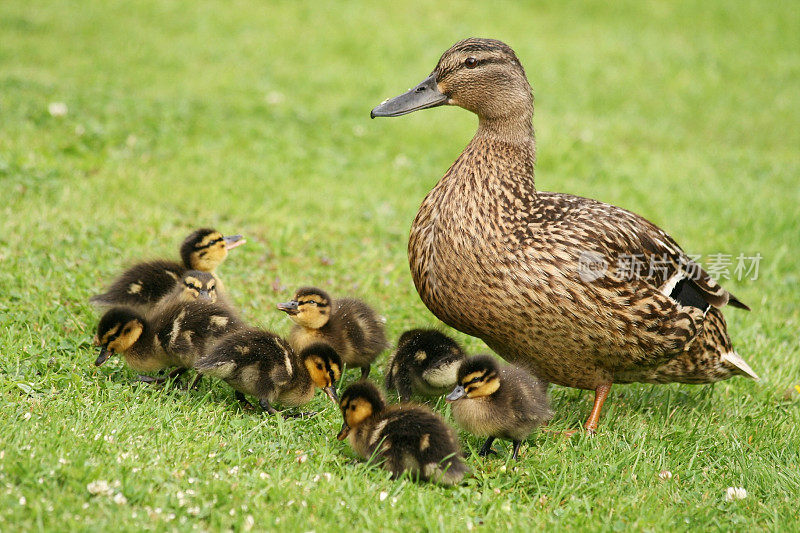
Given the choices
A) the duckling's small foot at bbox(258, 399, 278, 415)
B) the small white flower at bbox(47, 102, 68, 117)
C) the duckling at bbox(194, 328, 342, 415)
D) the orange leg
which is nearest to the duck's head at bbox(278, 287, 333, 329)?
the duckling at bbox(194, 328, 342, 415)

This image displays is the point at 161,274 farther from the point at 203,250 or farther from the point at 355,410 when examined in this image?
the point at 355,410

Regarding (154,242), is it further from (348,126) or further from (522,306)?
(348,126)

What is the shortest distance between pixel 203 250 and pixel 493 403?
82.0 inches

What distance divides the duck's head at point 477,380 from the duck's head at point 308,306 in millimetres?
Result: 981

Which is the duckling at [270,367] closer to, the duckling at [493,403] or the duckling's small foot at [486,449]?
the duckling at [493,403]

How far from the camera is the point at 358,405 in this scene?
12.0 ft

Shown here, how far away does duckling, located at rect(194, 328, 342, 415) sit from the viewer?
12.7ft

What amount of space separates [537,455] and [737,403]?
5.19 feet

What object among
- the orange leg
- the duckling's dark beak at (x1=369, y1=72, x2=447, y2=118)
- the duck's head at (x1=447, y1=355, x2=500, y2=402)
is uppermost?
the duckling's dark beak at (x1=369, y1=72, x2=447, y2=118)

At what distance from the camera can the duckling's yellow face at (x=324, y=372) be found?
3.99 metres

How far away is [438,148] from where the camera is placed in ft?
28.5

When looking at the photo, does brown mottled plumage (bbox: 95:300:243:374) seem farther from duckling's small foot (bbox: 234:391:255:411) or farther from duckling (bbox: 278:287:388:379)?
duckling (bbox: 278:287:388:379)

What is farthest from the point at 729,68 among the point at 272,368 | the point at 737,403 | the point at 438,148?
the point at 272,368

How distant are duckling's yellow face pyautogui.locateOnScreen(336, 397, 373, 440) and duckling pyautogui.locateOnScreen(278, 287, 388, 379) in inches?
29.5
